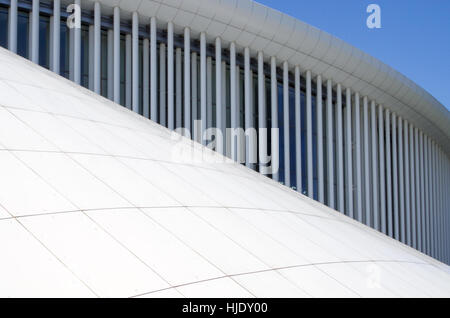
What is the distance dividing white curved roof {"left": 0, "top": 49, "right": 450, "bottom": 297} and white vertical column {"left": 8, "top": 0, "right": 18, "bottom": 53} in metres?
7.86

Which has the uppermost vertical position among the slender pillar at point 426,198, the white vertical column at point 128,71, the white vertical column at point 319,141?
the white vertical column at point 128,71

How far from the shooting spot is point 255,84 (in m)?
22.8

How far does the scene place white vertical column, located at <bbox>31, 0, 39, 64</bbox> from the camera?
17.4 m

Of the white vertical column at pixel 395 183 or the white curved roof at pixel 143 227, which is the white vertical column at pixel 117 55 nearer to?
the white curved roof at pixel 143 227

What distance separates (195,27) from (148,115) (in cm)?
389

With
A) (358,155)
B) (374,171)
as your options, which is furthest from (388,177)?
(358,155)

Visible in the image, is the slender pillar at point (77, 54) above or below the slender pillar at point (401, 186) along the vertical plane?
above

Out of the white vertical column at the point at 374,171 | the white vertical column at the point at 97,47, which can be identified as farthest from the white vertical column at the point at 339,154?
the white vertical column at the point at 97,47

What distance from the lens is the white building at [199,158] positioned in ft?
17.4

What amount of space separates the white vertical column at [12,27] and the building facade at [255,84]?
3 cm

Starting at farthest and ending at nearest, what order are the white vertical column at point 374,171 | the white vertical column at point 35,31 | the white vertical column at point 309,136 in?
the white vertical column at point 374,171 → the white vertical column at point 309,136 → the white vertical column at point 35,31

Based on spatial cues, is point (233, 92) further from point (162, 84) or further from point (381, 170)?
point (381, 170)

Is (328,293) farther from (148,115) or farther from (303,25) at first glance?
(303,25)

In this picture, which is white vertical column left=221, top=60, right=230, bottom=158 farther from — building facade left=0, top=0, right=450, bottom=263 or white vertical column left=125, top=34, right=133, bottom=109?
white vertical column left=125, top=34, right=133, bottom=109
